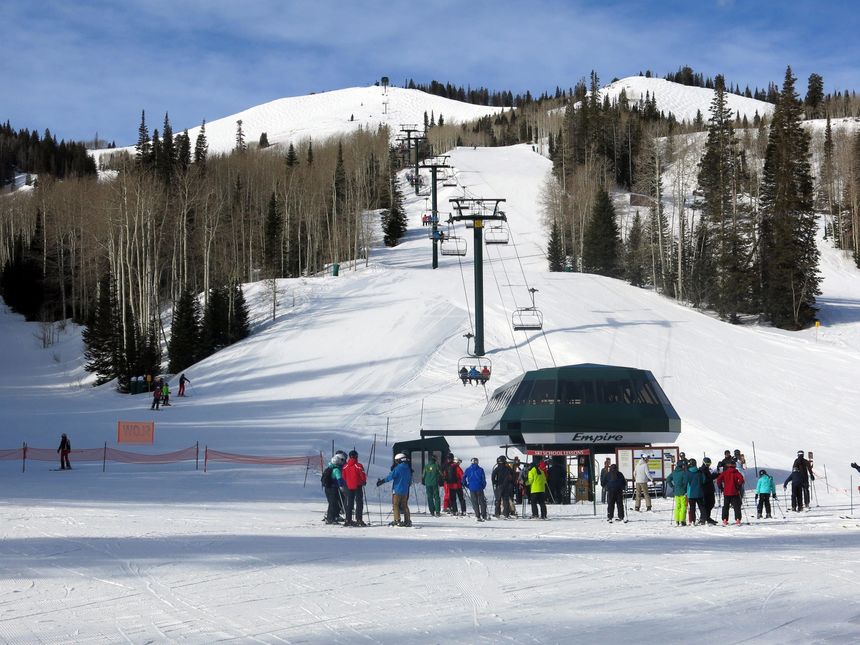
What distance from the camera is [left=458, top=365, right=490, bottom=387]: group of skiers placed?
3544 cm

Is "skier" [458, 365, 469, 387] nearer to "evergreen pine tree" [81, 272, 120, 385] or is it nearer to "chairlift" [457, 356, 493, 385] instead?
"chairlift" [457, 356, 493, 385]

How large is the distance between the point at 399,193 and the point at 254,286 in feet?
127

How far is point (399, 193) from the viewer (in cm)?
9681

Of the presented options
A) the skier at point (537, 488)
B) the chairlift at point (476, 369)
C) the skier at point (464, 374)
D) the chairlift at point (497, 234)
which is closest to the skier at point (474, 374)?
the chairlift at point (476, 369)

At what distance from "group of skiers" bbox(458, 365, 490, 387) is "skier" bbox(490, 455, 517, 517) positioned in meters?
17.9

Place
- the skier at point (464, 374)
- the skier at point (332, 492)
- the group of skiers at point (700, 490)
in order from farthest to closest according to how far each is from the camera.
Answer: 1. the skier at point (464, 374)
2. the group of skiers at point (700, 490)
3. the skier at point (332, 492)

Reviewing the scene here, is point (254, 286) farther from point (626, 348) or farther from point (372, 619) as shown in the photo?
point (372, 619)

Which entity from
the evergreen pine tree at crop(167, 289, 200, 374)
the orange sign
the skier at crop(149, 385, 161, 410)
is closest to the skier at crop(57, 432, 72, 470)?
the orange sign

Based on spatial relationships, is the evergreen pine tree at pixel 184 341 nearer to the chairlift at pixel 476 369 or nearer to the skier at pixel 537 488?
the chairlift at pixel 476 369

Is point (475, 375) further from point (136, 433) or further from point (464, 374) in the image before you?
point (136, 433)

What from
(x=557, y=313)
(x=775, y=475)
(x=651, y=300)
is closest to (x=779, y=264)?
(x=651, y=300)

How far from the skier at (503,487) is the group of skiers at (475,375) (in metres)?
17.9

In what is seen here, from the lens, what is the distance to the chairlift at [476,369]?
35.5 metres

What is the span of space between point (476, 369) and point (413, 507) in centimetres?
1743
